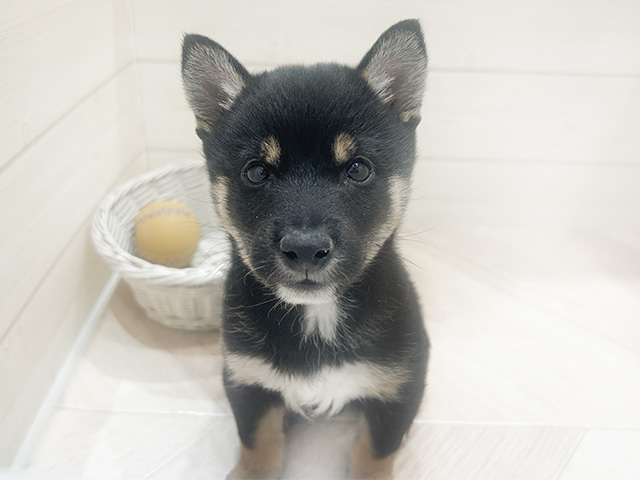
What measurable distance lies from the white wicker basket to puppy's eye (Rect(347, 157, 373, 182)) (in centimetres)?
45

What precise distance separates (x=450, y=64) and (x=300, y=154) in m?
0.94

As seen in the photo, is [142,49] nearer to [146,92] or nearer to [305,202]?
[146,92]

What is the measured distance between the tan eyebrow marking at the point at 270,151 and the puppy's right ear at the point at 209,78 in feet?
0.62

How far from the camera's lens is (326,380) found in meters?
1.36

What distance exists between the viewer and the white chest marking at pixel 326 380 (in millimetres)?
1358

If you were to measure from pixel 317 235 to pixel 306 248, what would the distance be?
0.04m

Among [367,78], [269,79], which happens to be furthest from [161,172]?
[367,78]

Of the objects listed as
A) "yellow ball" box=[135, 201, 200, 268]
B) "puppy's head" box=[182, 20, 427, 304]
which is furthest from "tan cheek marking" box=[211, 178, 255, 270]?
"yellow ball" box=[135, 201, 200, 268]

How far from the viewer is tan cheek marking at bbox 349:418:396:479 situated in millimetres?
1449

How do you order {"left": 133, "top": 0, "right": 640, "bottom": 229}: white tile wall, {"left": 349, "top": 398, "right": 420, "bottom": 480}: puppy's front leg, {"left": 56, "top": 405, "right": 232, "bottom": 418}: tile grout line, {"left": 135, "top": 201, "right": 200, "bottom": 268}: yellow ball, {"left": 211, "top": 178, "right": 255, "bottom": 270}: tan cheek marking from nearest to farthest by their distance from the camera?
{"left": 211, "top": 178, "right": 255, "bottom": 270}: tan cheek marking → {"left": 349, "top": 398, "right": 420, "bottom": 480}: puppy's front leg → {"left": 56, "top": 405, "right": 232, "bottom": 418}: tile grout line → {"left": 133, "top": 0, "right": 640, "bottom": 229}: white tile wall → {"left": 135, "top": 201, "right": 200, "bottom": 268}: yellow ball

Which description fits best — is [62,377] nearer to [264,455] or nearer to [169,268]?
[169,268]

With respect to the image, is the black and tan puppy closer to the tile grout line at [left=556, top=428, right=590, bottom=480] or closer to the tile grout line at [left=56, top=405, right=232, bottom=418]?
the tile grout line at [left=56, top=405, right=232, bottom=418]

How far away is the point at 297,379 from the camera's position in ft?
4.46

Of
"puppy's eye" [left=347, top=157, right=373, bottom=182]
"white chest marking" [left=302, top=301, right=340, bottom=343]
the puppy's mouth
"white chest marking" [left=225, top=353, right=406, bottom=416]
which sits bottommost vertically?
"white chest marking" [left=225, top=353, right=406, bottom=416]
